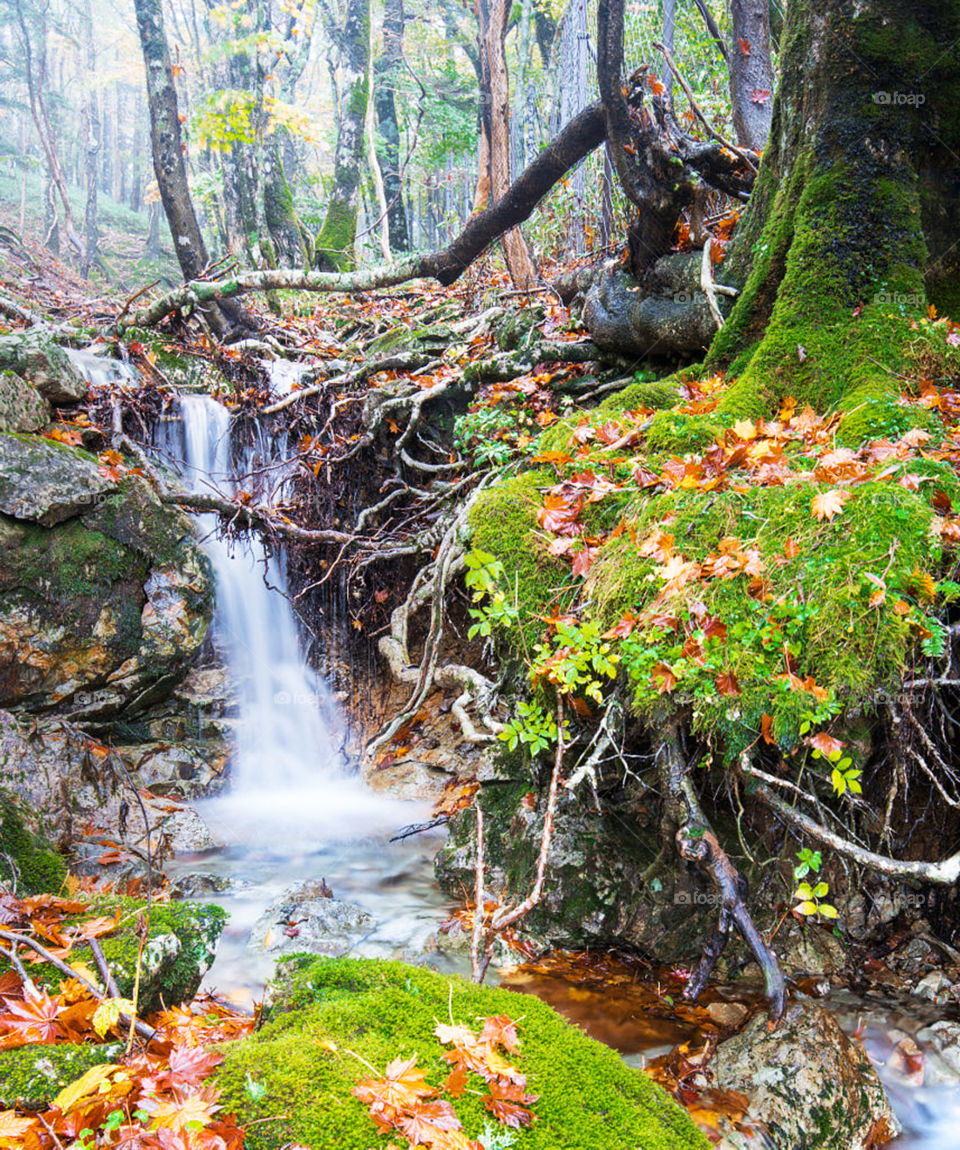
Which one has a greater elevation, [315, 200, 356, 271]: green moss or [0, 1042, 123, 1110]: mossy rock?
[315, 200, 356, 271]: green moss

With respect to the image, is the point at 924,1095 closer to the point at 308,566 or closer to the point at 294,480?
the point at 308,566

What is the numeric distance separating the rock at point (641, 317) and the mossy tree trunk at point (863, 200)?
0.76 m

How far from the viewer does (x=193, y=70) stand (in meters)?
30.2

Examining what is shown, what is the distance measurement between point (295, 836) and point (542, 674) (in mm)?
3514

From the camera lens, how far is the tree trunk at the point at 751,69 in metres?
6.33

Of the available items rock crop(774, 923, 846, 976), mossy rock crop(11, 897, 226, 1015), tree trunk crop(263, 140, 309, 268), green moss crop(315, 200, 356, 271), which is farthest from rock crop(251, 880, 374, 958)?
green moss crop(315, 200, 356, 271)

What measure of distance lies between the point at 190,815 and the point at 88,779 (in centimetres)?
78

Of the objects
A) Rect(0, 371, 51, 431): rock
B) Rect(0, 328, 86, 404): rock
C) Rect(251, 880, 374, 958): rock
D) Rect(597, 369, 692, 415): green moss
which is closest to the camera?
Rect(251, 880, 374, 958): rock

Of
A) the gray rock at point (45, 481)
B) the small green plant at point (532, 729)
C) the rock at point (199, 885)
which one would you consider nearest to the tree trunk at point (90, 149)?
the gray rock at point (45, 481)

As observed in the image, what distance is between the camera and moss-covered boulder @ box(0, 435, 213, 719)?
5.36 m

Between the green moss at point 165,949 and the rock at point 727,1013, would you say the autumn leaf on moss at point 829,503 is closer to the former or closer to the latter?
the rock at point 727,1013

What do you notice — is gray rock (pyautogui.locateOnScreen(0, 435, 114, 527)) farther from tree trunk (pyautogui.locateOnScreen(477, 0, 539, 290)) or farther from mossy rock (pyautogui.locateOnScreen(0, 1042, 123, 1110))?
tree trunk (pyautogui.locateOnScreen(477, 0, 539, 290))

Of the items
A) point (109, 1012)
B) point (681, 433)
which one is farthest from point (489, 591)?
point (109, 1012)

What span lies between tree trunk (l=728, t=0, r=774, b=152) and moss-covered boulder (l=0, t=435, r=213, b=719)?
621 cm
